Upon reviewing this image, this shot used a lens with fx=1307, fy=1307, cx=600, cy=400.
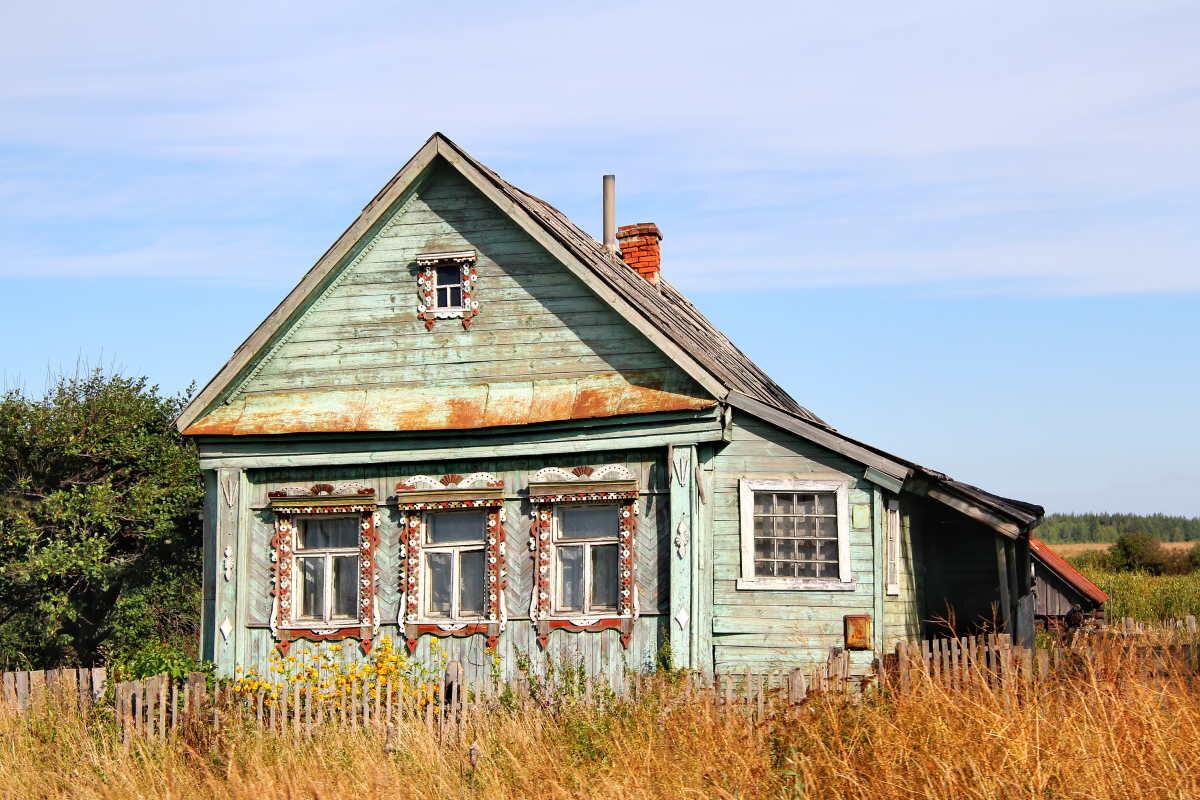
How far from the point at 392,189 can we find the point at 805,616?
23.4ft

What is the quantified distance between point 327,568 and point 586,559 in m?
3.22

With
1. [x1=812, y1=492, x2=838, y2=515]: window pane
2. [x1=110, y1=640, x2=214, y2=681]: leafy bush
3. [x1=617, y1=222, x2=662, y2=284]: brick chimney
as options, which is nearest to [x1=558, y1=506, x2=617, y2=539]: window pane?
[x1=812, y1=492, x2=838, y2=515]: window pane

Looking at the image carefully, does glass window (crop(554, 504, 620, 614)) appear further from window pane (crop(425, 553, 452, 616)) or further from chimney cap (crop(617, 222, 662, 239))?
chimney cap (crop(617, 222, 662, 239))

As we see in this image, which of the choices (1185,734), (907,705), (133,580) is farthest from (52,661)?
(1185,734)

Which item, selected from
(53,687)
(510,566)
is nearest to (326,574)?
(510,566)

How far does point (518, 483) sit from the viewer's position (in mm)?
15289

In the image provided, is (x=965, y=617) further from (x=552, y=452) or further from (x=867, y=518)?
(x=552, y=452)

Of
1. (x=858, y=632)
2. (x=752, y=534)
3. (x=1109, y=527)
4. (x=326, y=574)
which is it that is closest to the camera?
(x=858, y=632)

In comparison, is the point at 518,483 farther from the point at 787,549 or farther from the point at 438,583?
the point at 787,549

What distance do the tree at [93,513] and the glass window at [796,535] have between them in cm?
1198

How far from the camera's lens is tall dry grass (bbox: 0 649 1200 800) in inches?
287

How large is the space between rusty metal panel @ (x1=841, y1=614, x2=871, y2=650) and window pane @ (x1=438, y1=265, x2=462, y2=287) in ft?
A: 20.3

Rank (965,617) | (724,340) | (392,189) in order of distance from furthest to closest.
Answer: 1. (724,340)
2. (965,617)
3. (392,189)

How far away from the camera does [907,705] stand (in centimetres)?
832
